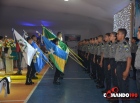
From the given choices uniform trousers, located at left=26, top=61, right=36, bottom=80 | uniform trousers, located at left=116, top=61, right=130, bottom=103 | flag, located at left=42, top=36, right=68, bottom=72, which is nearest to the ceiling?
flag, located at left=42, top=36, right=68, bottom=72

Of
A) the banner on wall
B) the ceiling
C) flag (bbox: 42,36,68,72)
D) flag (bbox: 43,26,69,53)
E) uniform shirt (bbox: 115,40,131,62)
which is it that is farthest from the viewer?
the ceiling

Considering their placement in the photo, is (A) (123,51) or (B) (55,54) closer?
(A) (123,51)

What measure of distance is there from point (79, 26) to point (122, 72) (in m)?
18.4

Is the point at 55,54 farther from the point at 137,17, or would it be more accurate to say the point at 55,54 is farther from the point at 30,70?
the point at 137,17

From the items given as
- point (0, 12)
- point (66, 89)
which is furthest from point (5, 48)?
point (0, 12)

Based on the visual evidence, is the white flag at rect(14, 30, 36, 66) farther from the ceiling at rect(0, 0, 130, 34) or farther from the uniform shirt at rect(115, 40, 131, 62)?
the ceiling at rect(0, 0, 130, 34)

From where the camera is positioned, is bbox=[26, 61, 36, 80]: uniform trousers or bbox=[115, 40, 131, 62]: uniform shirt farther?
bbox=[26, 61, 36, 80]: uniform trousers

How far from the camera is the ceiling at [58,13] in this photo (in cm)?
1293

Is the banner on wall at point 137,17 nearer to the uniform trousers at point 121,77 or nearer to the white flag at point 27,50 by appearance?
the white flag at point 27,50

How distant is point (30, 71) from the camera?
7211 millimetres

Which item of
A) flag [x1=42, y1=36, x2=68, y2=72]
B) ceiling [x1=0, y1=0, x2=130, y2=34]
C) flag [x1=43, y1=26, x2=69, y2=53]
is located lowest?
flag [x1=42, y1=36, x2=68, y2=72]

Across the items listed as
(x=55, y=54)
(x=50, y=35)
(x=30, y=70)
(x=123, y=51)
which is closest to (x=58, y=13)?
(x=50, y=35)

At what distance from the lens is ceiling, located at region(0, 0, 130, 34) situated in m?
12.9

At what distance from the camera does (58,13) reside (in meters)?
17.6
